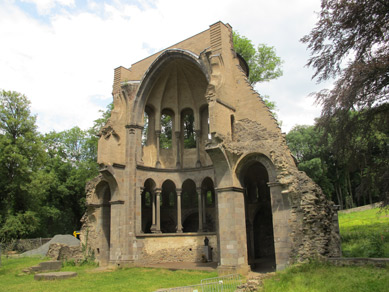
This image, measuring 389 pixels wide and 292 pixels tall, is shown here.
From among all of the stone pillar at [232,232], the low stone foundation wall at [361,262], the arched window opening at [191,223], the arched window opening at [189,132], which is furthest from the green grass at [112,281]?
the arched window opening at [189,132]

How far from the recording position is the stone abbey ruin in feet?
43.5

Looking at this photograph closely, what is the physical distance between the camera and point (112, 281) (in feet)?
45.3

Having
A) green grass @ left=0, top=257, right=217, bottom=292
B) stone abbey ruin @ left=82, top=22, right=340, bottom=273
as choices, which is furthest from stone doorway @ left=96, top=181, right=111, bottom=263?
green grass @ left=0, top=257, right=217, bottom=292

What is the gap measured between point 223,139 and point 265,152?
198 centimetres

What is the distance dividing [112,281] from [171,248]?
575 cm

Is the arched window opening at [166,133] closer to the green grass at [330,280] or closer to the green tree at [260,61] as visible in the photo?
the green tree at [260,61]

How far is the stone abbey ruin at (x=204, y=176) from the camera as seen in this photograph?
43.5ft

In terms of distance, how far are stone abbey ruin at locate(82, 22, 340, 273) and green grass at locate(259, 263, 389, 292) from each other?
211cm

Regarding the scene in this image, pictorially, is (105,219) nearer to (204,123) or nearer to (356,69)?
(204,123)

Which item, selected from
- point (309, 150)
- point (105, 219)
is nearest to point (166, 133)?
point (105, 219)

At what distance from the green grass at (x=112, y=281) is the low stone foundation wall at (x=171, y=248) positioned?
1904 millimetres

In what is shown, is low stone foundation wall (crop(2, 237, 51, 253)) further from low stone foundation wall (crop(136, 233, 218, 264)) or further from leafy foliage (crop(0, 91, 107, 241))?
low stone foundation wall (crop(136, 233, 218, 264))

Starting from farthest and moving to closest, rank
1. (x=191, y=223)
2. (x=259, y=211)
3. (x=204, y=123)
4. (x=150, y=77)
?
(x=191, y=223), (x=204, y=123), (x=150, y=77), (x=259, y=211)

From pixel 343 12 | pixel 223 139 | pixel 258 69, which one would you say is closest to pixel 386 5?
pixel 343 12
